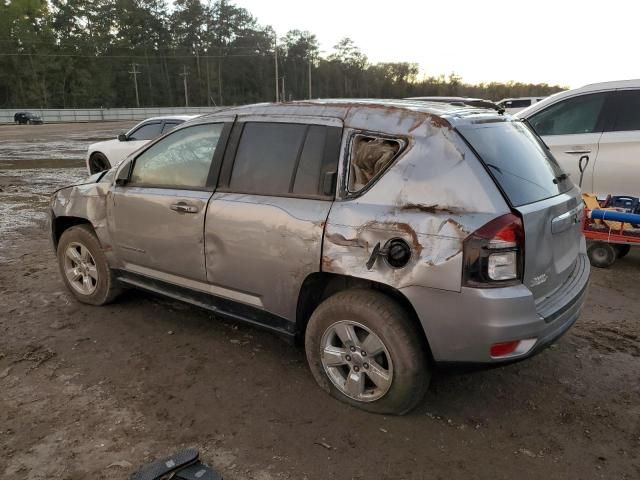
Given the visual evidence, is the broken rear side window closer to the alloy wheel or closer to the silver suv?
the silver suv

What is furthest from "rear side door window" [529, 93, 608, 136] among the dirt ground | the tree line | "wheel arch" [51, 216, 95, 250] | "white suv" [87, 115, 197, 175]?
the tree line

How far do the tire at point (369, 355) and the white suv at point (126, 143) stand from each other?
7.97m

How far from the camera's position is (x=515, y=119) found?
3.51 m

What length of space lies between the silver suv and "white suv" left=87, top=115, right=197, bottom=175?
22.6ft

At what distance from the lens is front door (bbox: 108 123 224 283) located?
3674 mm

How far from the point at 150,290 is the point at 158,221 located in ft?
2.05

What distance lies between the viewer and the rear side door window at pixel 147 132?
10.4 meters

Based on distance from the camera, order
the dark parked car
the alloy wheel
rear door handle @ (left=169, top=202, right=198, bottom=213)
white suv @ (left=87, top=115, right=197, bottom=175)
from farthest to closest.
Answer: the dark parked car < white suv @ (left=87, top=115, right=197, bottom=175) < rear door handle @ (left=169, top=202, right=198, bottom=213) < the alloy wheel

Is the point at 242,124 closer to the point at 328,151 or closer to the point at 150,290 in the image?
the point at 328,151

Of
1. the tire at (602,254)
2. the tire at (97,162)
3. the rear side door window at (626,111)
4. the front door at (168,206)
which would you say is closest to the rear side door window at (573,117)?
the rear side door window at (626,111)

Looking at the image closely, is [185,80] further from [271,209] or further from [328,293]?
[328,293]

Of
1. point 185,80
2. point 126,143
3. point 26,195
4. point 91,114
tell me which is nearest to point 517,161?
point 126,143

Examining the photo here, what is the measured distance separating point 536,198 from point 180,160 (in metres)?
2.50

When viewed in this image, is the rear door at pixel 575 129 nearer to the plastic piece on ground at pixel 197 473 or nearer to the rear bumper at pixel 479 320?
the rear bumper at pixel 479 320
